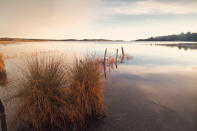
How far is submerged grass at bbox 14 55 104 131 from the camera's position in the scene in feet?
11.8

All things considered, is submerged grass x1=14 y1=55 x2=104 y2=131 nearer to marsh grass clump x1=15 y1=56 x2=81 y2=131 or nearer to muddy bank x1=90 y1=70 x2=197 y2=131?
marsh grass clump x1=15 y1=56 x2=81 y2=131

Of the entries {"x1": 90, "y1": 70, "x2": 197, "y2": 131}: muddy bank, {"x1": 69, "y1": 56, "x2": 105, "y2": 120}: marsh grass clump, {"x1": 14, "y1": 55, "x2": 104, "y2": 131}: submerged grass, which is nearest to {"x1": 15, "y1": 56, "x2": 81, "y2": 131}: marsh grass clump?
{"x1": 14, "y1": 55, "x2": 104, "y2": 131}: submerged grass

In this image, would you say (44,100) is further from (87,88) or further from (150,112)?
(150,112)

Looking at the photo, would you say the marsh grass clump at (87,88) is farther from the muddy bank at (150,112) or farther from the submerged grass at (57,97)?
the muddy bank at (150,112)

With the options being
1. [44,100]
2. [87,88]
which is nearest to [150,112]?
[87,88]

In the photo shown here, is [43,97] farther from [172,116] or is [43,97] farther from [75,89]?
[172,116]

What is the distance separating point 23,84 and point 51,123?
1.75 metres

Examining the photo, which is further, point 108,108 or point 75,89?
point 108,108

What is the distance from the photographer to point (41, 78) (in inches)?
150

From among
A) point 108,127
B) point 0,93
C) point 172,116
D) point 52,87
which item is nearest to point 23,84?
point 52,87

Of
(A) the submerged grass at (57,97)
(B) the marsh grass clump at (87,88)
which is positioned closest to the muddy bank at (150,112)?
(B) the marsh grass clump at (87,88)

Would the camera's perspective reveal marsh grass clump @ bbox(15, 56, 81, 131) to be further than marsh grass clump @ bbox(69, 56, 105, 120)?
No

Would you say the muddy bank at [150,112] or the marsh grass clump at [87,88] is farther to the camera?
the muddy bank at [150,112]

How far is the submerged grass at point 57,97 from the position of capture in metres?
3.61
